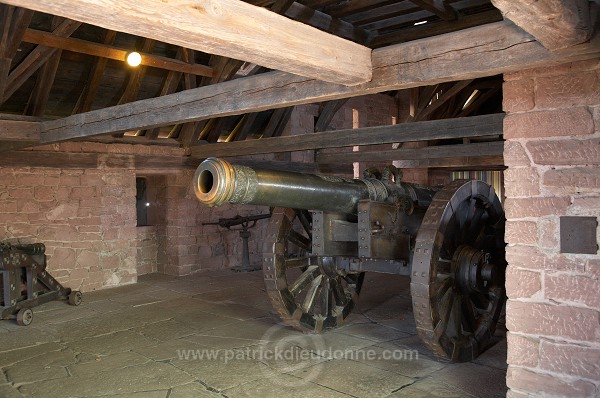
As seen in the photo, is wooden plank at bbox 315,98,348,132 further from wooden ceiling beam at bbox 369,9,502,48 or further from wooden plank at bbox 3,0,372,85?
wooden plank at bbox 3,0,372,85

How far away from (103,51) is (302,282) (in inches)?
142

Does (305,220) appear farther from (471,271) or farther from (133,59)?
(133,59)

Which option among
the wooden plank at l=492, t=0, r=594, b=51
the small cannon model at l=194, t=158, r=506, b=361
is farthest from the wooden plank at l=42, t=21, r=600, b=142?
the small cannon model at l=194, t=158, r=506, b=361

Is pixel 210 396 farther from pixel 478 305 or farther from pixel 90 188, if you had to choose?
pixel 90 188

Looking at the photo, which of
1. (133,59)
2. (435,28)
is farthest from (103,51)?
(435,28)

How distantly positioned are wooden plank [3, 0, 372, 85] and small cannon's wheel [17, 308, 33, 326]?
436 centimetres

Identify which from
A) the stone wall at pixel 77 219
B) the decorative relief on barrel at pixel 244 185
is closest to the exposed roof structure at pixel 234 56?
the decorative relief on barrel at pixel 244 185

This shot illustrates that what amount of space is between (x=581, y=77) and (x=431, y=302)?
1.90m

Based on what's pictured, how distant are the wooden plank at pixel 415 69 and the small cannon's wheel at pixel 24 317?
298 cm

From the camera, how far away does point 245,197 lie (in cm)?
349

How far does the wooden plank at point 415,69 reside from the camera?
2.38m

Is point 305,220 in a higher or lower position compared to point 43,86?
lower

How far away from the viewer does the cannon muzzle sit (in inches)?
129

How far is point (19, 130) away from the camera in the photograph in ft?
16.9
